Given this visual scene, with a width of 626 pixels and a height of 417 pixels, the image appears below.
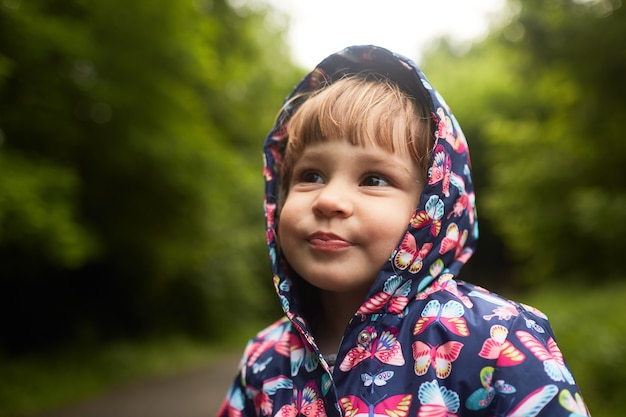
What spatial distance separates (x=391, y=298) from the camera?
4.84 ft

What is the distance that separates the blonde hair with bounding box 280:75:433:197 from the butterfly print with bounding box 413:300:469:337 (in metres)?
0.34

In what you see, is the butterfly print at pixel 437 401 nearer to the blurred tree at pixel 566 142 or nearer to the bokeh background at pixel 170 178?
the bokeh background at pixel 170 178

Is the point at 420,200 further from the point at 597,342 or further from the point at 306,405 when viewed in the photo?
the point at 597,342

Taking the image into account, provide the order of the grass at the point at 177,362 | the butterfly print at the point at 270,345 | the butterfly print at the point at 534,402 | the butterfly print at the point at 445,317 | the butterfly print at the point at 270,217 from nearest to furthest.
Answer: the butterfly print at the point at 534,402 < the butterfly print at the point at 445,317 < the butterfly print at the point at 270,345 < the butterfly print at the point at 270,217 < the grass at the point at 177,362

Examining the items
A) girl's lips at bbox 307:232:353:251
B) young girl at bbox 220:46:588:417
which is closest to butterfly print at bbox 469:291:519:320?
young girl at bbox 220:46:588:417

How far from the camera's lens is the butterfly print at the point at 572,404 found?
4.04 feet

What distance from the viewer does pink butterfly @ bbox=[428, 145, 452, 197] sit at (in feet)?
4.81

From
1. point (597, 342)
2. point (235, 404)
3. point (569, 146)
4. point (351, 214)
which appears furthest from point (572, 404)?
point (569, 146)

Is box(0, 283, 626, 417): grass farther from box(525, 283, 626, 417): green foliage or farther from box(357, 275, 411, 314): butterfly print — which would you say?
box(357, 275, 411, 314): butterfly print

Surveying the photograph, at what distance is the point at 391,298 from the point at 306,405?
0.33 meters

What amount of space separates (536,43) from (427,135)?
348 inches

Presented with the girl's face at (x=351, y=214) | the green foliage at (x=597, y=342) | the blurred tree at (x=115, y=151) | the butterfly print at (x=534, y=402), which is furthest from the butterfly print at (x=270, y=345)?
the blurred tree at (x=115, y=151)

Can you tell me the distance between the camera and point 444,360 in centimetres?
132

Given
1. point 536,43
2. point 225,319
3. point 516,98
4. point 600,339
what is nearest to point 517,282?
point 516,98
